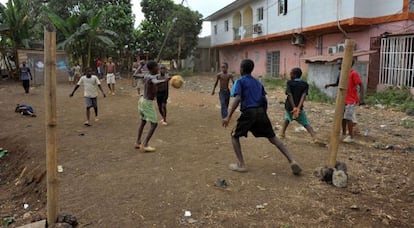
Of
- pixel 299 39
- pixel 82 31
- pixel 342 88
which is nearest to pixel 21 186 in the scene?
pixel 342 88

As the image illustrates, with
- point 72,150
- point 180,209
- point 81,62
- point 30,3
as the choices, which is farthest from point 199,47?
point 180,209

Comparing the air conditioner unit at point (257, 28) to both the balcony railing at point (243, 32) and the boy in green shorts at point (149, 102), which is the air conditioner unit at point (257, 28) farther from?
the boy in green shorts at point (149, 102)

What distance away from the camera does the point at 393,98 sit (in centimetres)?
1134

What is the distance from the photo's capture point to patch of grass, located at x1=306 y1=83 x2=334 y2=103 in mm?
11828

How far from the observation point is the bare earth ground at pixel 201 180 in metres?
3.47

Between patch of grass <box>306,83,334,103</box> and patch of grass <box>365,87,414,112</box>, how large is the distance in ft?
3.95

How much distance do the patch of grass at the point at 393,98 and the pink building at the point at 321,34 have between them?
566 millimetres

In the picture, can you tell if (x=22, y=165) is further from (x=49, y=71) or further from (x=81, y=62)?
(x=81, y=62)

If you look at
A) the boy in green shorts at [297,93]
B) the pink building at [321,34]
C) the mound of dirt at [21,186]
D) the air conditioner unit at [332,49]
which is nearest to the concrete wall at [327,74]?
the pink building at [321,34]

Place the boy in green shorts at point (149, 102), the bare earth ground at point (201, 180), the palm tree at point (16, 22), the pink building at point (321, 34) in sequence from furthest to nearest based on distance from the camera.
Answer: the palm tree at point (16, 22) < the pink building at point (321, 34) < the boy in green shorts at point (149, 102) < the bare earth ground at point (201, 180)

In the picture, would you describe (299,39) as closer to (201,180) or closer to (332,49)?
(332,49)

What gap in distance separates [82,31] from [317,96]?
13324 millimetres

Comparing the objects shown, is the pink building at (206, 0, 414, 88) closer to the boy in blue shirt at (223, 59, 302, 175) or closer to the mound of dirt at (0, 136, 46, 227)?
the boy in blue shirt at (223, 59, 302, 175)

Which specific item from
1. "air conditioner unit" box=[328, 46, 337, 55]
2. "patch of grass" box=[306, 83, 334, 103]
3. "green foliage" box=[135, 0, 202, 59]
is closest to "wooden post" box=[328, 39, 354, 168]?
"patch of grass" box=[306, 83, 334, 103]
